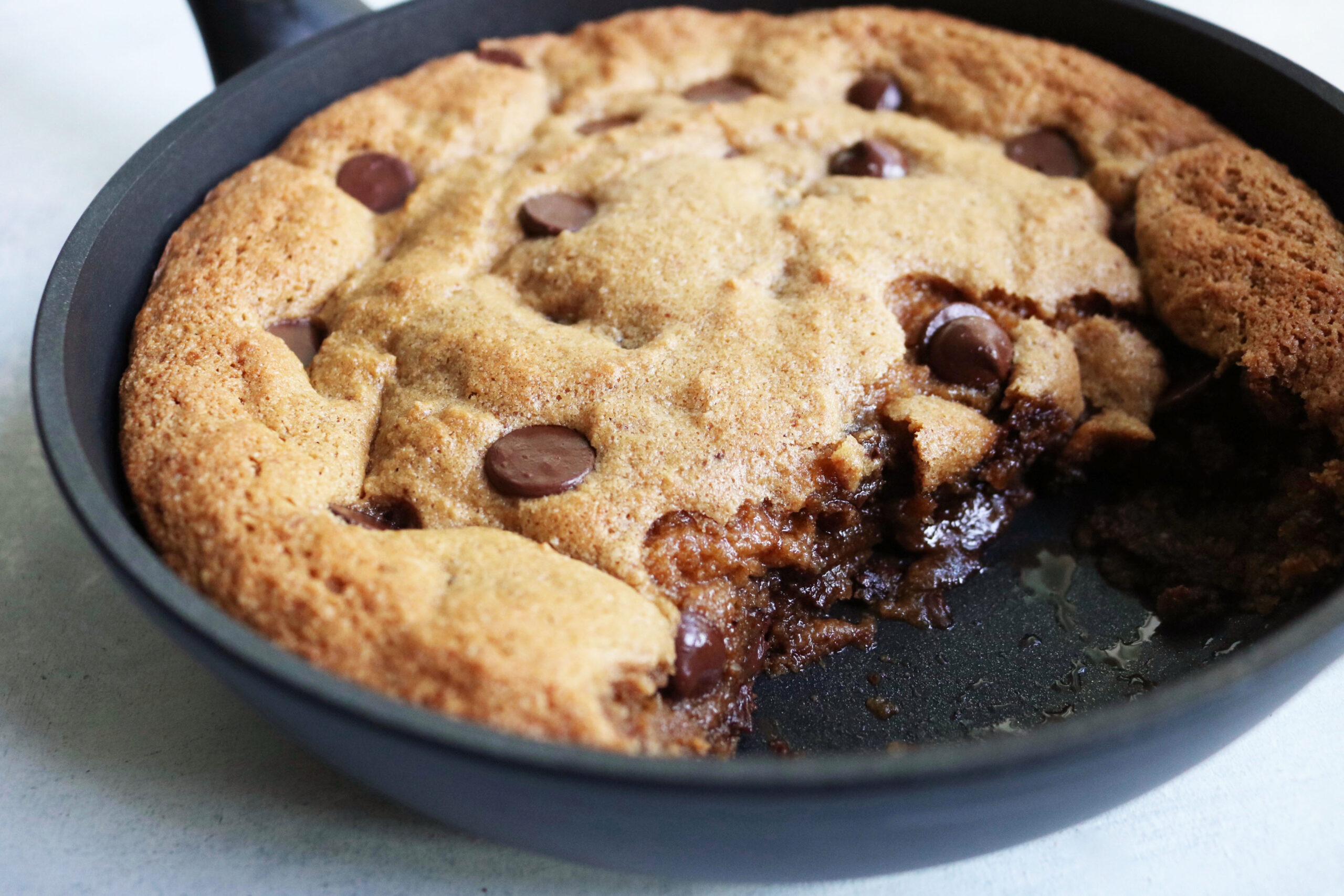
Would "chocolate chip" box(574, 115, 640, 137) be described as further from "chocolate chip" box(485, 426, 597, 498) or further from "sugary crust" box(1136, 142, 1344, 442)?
"sugary crust" box(1136, 142, 1344, 442)

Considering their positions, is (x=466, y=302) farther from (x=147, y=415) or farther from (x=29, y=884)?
(x=29, y=884)

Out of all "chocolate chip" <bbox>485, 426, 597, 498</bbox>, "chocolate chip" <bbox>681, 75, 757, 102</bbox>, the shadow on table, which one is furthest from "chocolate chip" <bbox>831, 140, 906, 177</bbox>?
the shadow on table

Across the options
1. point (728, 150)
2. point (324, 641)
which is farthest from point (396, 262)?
point (324, 641)

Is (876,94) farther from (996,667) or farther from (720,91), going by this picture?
(996,667)

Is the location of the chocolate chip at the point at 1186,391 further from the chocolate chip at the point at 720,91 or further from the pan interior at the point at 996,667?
the chocolate chip at the point at 720,91

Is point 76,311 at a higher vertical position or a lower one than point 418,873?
higher
